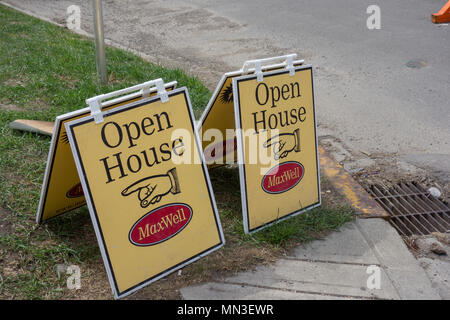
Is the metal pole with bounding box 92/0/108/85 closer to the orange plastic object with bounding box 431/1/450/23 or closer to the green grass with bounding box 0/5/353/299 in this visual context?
the green grass with bounding box 0/5/353/299

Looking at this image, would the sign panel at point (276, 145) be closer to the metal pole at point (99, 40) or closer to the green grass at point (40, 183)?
the green grass at point (40, 183)

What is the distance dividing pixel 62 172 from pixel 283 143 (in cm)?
141

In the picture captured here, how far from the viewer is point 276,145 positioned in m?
3.21

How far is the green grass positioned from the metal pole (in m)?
0.14

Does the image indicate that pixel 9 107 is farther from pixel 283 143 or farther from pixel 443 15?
pixel 443 15

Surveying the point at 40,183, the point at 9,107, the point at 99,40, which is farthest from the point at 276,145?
the point at 9,107

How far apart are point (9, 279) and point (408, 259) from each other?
7.62 feet

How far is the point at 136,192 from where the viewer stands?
2678 mm

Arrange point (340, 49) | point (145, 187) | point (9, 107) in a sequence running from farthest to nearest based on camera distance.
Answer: point (340, 49), point (9, 107), point (145, 187)

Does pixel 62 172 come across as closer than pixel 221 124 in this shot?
Yes

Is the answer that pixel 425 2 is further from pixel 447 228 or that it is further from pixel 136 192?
pixel 136 192

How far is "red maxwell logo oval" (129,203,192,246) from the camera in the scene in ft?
8.79

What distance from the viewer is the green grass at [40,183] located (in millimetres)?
2879

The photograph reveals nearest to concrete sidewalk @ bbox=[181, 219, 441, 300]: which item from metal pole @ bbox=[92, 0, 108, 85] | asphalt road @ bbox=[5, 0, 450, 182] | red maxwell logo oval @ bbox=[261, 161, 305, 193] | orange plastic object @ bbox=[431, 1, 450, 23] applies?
red maxwell logo oval @ bbox=[261, 161, 305, 193]
